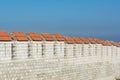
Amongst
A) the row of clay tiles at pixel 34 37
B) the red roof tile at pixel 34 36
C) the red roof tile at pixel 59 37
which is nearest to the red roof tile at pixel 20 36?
the row of clay tiles at pixel 34 37

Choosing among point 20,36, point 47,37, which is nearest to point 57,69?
point 47,37

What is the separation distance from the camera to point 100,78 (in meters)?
19.3

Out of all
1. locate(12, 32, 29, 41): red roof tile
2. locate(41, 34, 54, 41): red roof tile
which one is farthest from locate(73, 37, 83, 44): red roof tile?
locate(12, 32, 29, 41): red roof tile

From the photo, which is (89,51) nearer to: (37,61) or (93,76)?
(93,76)

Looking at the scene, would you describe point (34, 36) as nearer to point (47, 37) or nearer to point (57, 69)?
point (47, 37)

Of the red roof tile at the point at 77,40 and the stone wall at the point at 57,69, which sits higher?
the red roof tile at the point at 77,40

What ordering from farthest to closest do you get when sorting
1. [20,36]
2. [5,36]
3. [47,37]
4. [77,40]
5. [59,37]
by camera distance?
[77,40]
[59,37]
[47,37]
[20,36]
[5,36]

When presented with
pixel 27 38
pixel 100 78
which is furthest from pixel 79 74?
pixel 27 38

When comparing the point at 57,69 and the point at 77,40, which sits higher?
the point at 77,40

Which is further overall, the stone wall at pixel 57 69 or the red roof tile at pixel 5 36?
the stone wall at pixel 57 69

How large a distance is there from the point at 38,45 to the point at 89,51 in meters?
5.90

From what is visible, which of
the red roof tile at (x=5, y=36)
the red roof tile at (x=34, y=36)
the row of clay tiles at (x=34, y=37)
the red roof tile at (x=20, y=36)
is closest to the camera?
the red roof tile at (x=5, y=36)

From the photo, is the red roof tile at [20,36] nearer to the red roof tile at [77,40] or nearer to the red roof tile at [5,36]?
the red roof tile at [5,36]

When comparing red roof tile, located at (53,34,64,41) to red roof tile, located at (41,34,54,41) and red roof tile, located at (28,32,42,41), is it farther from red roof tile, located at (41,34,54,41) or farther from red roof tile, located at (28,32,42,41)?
red roof tile, located at (28,32,42,41)
